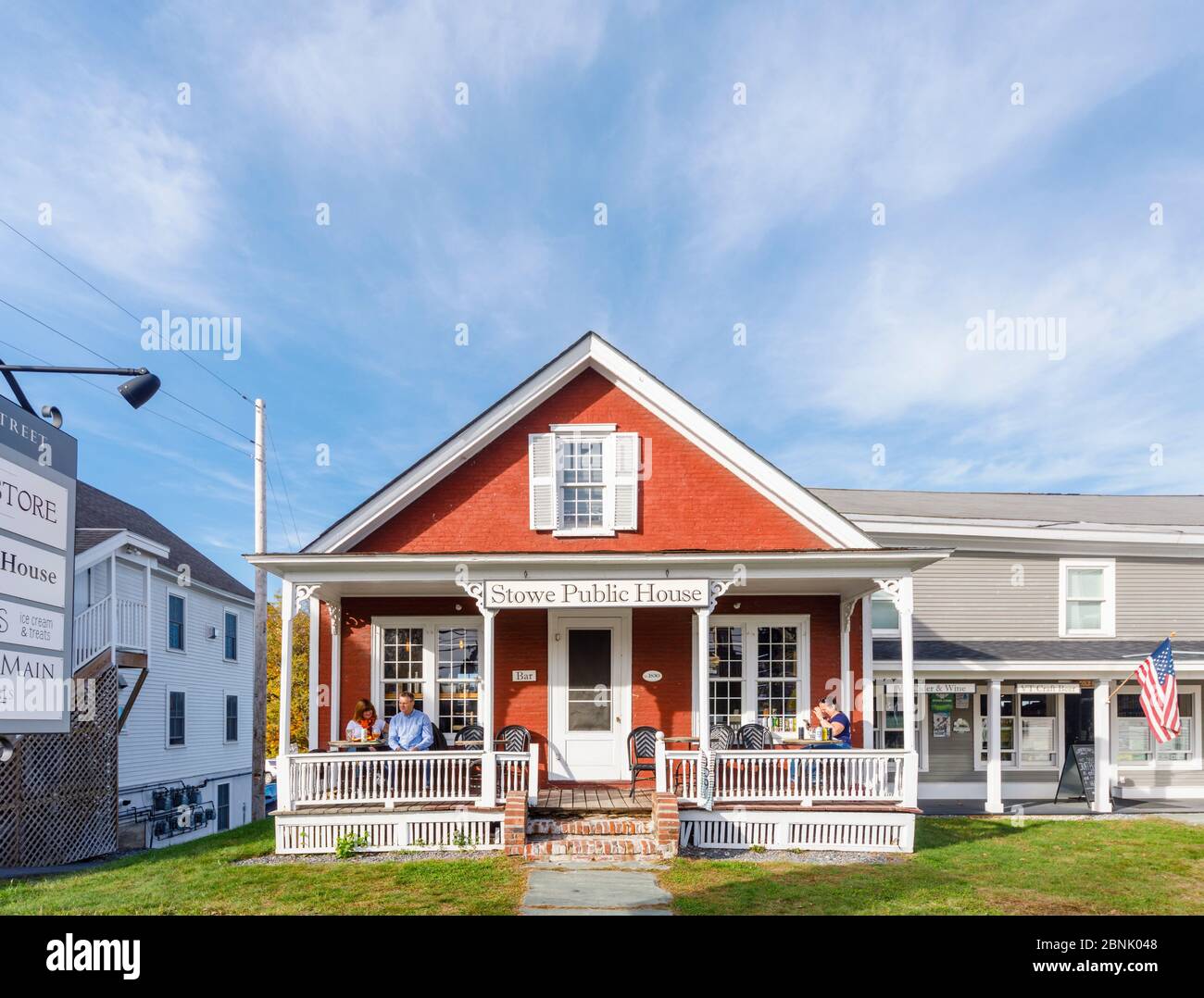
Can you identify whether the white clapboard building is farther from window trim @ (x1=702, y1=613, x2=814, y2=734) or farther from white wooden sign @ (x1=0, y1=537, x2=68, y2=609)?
window trim @ (x1=702, y1=613, x2=814, y2=734)

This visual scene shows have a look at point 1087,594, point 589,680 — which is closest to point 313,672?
point 589,680

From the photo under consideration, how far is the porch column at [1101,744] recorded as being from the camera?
626 inches

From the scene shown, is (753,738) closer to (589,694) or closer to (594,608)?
(589,694)

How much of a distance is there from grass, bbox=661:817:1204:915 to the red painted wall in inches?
193

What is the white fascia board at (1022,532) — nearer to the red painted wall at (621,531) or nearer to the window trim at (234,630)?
the red painted wall at (621,531)

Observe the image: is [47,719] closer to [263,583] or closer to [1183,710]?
[263,583]

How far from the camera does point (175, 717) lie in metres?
22.7

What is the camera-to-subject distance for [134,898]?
8.59 meters

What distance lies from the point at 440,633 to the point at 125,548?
917 centimetres

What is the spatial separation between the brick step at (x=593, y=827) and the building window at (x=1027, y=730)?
A: 930cm

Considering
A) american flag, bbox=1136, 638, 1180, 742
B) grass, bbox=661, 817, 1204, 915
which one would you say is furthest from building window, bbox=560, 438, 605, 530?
american flag, bbox=1136, 638, 1180, 742

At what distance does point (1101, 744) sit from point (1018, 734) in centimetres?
153

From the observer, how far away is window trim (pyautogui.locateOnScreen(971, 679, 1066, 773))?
17031 millimetres
